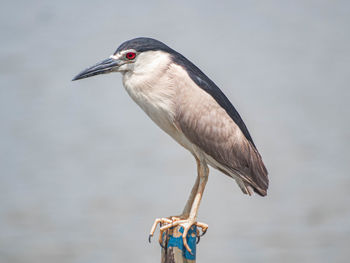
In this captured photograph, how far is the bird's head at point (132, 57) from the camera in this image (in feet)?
9.86

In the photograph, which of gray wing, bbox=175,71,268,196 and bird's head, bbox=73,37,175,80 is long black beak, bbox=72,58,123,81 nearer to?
bird's head, bbox=73,37,175,80

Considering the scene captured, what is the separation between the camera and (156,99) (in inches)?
119

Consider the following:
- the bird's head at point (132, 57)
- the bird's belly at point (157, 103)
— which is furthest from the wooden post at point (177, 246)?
the bird's head at point (132, 57)

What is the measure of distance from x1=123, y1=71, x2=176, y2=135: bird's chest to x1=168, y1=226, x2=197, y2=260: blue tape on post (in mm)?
730

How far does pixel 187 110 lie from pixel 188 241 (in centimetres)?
85

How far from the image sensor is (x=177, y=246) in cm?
288

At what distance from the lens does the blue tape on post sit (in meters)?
2.87

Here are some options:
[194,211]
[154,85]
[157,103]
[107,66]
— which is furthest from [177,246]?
[107,66]

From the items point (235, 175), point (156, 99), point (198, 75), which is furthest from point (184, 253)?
point (198, 75)

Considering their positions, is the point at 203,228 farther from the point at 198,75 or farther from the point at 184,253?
the point at 198,75

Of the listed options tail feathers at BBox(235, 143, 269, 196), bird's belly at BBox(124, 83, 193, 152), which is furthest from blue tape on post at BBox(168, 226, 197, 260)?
bird's belly at BBox(124, 83, 193, 152)

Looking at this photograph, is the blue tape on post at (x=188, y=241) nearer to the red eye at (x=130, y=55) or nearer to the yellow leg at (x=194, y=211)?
the yellow leg at (x=194, y=211)

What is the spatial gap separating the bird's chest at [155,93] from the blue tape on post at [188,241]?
0.73 meters

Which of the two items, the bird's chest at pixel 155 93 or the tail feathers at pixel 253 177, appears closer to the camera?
the bird's chest at pixel 155 93
